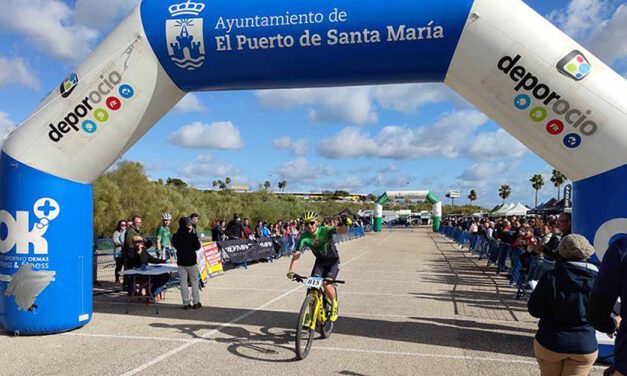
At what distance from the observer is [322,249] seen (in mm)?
6926

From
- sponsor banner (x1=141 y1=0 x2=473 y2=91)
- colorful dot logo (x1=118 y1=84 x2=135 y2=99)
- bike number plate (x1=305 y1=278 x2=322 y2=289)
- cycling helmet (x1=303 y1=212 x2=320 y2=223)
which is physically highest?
sponsor banner (x1=141 y1=0 x2=473 y2=91)

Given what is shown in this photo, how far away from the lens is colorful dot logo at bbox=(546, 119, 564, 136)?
6.10 meters

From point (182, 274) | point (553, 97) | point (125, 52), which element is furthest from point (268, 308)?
point (553, 97)

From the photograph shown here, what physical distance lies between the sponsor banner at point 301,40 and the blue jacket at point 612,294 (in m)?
4.28

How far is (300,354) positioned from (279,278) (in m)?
7.51

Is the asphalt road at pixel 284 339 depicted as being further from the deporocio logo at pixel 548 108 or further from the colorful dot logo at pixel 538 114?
the colorful dot logo at pixel 538 114

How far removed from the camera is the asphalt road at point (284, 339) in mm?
5723

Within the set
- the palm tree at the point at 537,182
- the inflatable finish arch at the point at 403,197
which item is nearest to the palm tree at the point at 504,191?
the palm tree at the point at 537,182

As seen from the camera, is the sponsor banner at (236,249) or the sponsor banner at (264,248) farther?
the sponsor banner at (264,248)

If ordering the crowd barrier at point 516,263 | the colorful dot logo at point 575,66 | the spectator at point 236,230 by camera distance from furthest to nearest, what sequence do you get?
the spectator at point 236,230
the crowd barrier at point 516,263
the colorful dot logo at point 575,66

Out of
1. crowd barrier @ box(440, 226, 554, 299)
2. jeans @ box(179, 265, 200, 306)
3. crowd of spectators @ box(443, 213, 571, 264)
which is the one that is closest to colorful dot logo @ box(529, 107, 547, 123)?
crowd of spectators @ box(443, 213, 571, 264)

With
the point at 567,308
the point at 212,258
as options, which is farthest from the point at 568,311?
the point at 212,258

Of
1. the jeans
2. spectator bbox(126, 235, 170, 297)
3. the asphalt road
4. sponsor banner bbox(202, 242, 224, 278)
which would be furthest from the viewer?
sponsor banner bbox(202, 242, 224, 278)

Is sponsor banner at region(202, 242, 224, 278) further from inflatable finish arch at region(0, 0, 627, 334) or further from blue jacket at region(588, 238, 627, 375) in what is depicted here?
blue jacket at region(588, 238, 627, 375)
